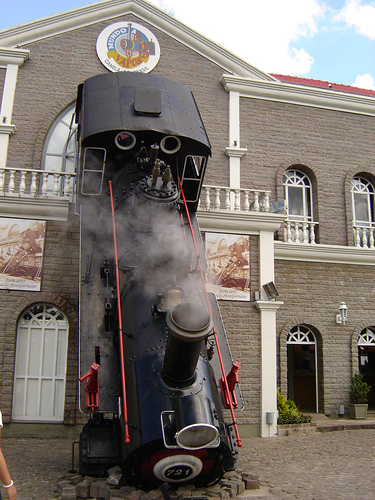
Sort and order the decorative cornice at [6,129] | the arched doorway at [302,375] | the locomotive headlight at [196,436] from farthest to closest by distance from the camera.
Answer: the arched doorway at [302,375], the decorative cornice at [6,129], the locomotive headlight at [196,436]

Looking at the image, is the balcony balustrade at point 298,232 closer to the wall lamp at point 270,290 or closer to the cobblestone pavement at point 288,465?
the wall lamp at point 270,290

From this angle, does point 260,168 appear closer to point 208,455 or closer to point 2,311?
point 2,311

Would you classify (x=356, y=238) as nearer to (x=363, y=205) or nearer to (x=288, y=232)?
(x=363, y=205)

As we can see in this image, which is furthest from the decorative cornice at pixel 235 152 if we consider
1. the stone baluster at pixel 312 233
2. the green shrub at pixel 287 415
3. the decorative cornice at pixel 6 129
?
the green shrub at pixel 287 415

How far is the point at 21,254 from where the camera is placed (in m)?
10.3

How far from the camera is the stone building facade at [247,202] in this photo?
10.3 metres

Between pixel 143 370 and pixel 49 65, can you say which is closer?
pixel 143 370

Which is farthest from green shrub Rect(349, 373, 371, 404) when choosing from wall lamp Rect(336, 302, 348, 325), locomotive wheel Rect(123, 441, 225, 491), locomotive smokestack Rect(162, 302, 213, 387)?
locomotive smokestack Rect(162, 302, 213, 387)

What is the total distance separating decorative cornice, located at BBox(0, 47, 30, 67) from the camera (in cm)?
1241

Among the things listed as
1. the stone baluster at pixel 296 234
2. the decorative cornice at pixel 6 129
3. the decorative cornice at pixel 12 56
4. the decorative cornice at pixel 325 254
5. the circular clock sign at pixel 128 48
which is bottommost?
the decorative cornice at pixel 325 254

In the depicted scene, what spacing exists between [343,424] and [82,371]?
7.78m

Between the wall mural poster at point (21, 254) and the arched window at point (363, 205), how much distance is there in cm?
872

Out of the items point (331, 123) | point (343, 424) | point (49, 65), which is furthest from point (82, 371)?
point (331, 123)

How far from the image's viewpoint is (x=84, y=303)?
21.0ft
